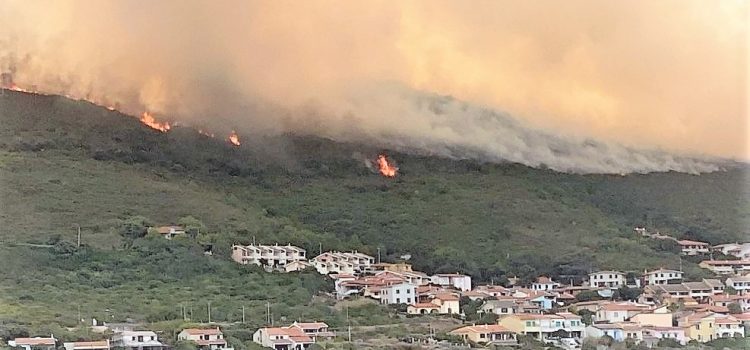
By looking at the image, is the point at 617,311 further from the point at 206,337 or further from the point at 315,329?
the point at 206,337

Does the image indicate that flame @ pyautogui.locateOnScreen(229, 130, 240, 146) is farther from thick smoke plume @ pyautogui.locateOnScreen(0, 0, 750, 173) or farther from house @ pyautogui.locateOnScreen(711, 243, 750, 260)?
house @ pyautogui.locateOnScreen(711, 243, 750, 260)

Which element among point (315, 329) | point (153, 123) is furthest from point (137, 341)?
point (153, 123)

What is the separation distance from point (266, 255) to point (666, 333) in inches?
51.8

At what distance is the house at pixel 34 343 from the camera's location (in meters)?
2.77

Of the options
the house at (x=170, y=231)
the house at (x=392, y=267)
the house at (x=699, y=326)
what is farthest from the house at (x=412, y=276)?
the house at (x=699, y=326)

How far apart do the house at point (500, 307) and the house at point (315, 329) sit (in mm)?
492

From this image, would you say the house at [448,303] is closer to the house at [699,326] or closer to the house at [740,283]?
the house at [699,326]

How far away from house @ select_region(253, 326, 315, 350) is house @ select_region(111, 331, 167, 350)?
0.29 meters

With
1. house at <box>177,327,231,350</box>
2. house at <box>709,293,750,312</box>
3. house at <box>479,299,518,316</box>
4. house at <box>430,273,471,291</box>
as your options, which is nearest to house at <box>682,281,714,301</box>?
house at <box>709,293,750,312</box>

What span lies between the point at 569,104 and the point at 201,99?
119cm

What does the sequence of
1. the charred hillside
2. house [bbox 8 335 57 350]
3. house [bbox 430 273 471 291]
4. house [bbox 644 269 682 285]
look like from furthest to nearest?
house [bbox 644 269 682 285] < house [bbox 430 273 471 291] < the charred hillside < house [bbox 8 335 57 350]

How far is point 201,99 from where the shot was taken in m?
2.94

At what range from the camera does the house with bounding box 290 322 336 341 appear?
2924 millimetres

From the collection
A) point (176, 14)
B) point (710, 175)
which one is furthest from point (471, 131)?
point (176, 14)
